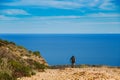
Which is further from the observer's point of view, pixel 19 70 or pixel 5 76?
pixel 19 70

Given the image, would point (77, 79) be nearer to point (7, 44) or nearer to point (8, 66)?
point (8, 66)

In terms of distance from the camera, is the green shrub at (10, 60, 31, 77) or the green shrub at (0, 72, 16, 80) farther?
the green shrub at (10, 60, 31, 77)

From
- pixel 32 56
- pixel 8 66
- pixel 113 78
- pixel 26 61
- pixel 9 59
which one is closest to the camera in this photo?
pixel 113 78

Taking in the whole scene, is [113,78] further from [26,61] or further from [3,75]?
[26,61]

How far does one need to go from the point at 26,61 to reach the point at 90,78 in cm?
935

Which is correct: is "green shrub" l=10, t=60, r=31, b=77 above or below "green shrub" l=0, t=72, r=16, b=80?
above

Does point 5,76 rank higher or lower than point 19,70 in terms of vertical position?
lower

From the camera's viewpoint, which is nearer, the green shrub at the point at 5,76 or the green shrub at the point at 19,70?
the green shrub at the point at 5,76

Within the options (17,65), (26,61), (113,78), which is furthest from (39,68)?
(113,78)

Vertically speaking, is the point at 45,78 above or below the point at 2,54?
below

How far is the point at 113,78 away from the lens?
79.8 ft

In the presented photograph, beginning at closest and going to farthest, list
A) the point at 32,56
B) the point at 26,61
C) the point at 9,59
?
the point at 9,59
the point at 26,61
the point at 32,56

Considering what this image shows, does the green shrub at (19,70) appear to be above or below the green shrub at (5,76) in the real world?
above

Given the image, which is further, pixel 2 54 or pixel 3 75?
pixel 2 54
